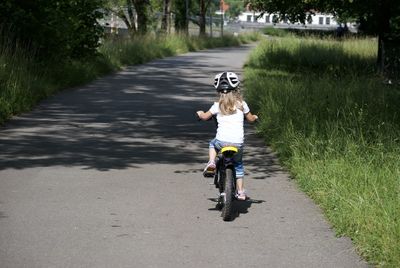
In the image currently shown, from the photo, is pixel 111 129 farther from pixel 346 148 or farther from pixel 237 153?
pixel 237 153

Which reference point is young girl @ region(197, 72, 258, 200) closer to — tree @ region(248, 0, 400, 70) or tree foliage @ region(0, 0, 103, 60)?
tree foliage @ region(0, 0, 103, 60)

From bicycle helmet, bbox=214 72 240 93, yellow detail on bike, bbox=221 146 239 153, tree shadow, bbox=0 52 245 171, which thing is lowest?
tree shadow, bbox=0 52 245 171

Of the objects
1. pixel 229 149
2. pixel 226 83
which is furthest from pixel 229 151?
pixel 226 83

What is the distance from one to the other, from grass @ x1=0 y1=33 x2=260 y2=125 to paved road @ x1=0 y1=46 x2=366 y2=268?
59cm

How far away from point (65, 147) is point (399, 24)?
587 inches

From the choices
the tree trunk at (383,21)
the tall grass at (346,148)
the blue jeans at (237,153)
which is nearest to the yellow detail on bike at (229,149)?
the blue jeans at (237,153)

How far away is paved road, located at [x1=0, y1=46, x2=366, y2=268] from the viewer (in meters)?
5.61

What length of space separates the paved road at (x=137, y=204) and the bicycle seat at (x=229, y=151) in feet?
2.00

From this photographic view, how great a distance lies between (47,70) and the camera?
58.3 feet

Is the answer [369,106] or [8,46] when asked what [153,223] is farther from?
[8,46]

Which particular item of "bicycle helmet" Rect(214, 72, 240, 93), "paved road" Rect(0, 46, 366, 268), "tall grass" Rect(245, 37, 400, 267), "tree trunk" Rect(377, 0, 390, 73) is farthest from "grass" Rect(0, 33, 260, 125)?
"tree trunk" Rect(377, 0, 390, 73)

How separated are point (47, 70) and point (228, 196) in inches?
472

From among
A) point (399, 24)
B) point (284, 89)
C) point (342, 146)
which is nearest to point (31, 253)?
point (342, 146)

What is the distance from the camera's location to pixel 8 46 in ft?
54.1
